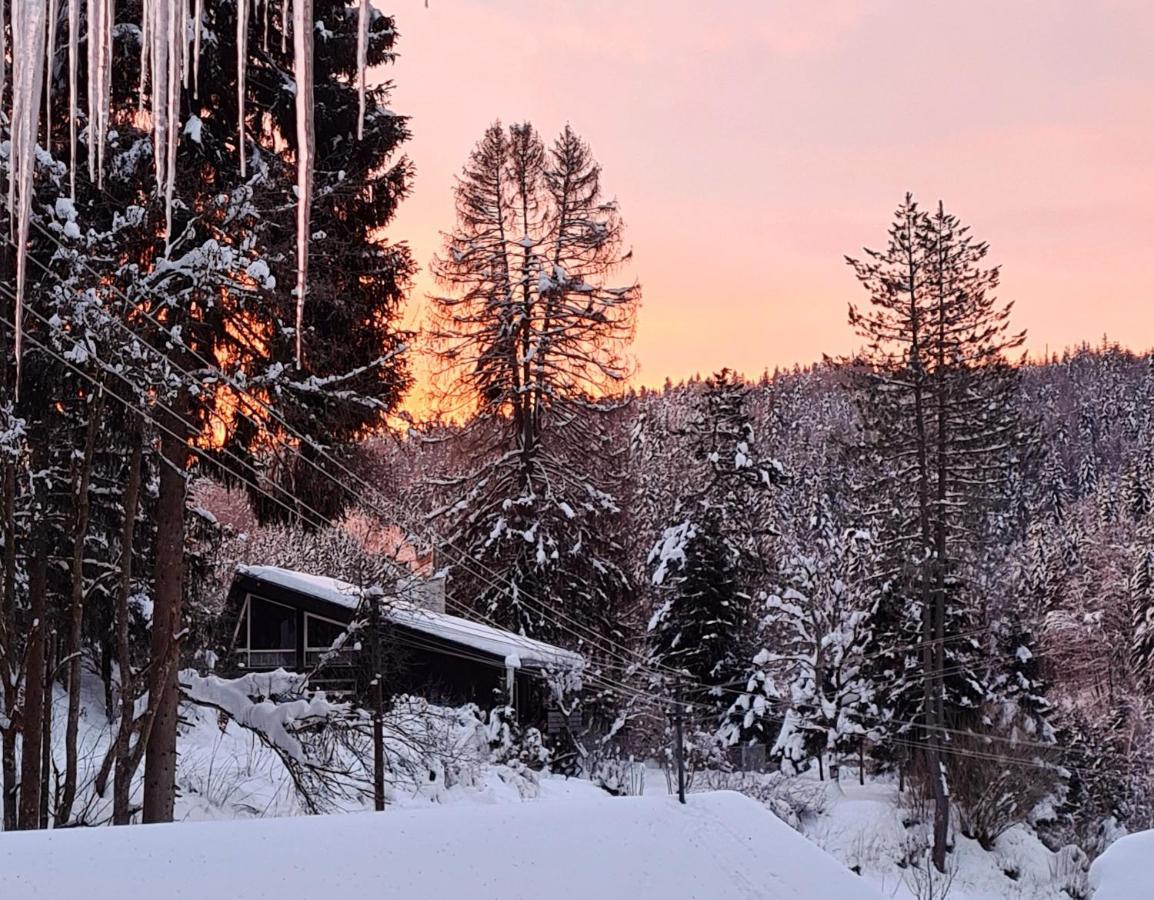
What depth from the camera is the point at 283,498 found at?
12.3 metres

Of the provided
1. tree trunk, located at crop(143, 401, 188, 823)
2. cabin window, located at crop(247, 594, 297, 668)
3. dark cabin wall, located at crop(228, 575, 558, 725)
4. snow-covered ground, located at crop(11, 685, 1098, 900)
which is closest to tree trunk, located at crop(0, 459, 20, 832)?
snow-covered ground, located at crop(11, 685, 1098, 900)

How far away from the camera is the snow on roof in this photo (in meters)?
23.0

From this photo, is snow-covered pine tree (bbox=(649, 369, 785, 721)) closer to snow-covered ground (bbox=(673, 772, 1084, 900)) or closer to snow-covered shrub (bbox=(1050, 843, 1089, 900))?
snow-covered ground (bbox=(673, 772, 1084, 900))

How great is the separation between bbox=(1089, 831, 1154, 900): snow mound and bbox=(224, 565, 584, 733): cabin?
13.8 meters

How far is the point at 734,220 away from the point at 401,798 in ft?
31.2

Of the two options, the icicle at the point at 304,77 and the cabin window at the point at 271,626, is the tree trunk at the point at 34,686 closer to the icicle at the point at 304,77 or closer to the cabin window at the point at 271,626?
the icicle at the point at 304,77

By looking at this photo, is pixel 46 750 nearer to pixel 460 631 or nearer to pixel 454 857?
pixel 454 857

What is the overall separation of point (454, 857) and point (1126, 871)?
5.69m

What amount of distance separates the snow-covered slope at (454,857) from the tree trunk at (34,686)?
478 centimetres

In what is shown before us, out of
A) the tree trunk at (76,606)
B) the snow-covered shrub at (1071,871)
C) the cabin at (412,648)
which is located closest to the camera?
the tree trunk at (76,606)

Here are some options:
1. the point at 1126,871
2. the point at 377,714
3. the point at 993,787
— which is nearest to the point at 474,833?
A: the point at 1126,871

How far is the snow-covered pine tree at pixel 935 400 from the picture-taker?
1004 inches

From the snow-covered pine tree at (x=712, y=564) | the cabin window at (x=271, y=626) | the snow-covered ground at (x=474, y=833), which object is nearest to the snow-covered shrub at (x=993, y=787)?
the snow-covered pine tree at (x=712, y=564)

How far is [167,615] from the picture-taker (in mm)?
11430
